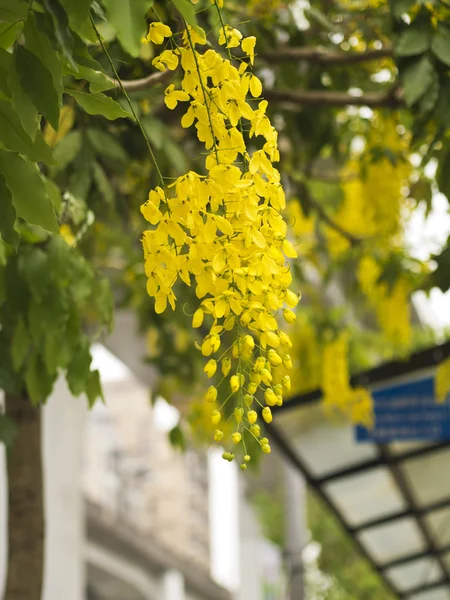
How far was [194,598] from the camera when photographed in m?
21.0

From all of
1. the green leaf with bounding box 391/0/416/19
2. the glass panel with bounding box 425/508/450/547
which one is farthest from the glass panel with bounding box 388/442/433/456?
the green leaf with bounding box 391/0/416/19

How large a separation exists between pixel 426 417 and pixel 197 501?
31717 millimetres

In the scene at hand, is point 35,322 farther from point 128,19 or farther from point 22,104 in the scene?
point 128,19

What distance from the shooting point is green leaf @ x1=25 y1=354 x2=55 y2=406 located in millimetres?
2016

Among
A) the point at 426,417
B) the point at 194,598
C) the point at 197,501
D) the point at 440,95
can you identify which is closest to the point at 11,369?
the point at 440,95

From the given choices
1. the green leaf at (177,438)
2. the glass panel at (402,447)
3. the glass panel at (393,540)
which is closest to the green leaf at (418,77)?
the green leaf at (177,438)

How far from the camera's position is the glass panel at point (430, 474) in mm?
4727

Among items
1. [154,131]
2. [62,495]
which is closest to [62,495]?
[62,495]

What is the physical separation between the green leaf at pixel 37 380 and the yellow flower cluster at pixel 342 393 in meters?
2.34

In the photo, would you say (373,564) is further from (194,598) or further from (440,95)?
(194,598)

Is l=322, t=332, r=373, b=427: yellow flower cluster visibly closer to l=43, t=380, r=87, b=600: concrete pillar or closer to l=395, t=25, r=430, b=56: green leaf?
l=43, t=380, r=87, b=600: concrete pillar

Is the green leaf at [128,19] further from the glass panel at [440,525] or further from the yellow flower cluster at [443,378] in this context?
the glass panel at [440,525]

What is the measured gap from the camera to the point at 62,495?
526 centimetres

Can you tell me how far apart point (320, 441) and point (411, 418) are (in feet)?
1.73
